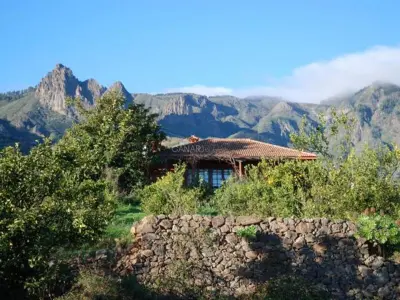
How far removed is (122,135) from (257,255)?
48.9 feet

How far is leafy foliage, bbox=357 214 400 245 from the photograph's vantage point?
13516 millimetres

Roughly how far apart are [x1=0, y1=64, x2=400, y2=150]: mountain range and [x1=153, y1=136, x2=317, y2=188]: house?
54.0 meters

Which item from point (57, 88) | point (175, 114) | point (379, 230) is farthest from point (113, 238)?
point (175, 114)

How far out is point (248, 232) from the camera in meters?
13.5

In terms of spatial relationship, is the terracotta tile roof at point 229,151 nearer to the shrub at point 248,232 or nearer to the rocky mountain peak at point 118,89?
the rocky mountain peak at point 118,89

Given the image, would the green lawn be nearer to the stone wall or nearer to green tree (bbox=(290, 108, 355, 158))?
the stone wall

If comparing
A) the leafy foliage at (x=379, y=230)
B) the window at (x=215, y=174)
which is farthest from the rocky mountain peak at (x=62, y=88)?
the leafy foliage at (x=379, y=230)

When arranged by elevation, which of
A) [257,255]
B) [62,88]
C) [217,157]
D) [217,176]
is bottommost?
[257,255]

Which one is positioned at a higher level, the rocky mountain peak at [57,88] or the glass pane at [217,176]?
the rocky mountain peak at [57,88]

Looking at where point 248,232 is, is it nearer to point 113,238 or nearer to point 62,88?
point 113,238

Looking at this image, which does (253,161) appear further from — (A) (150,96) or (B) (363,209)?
(A) (150,96)

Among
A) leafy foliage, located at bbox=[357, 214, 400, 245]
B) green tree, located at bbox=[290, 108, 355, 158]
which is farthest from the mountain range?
leafy foliage, located at bbox=[357, 214, 400, 245]

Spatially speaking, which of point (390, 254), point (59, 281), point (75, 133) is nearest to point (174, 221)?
point (59, 281)

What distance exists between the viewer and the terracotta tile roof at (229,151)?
30.2m
